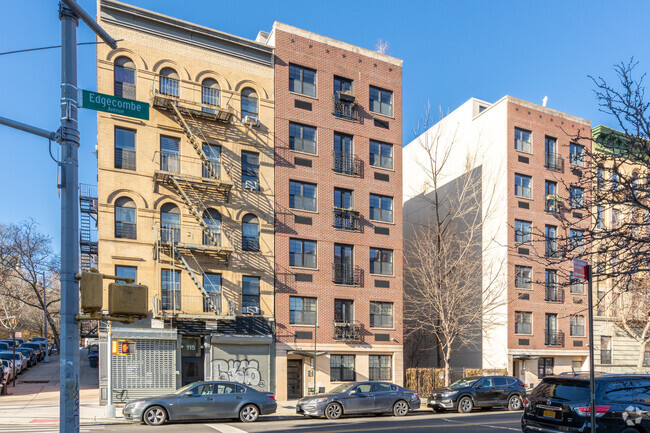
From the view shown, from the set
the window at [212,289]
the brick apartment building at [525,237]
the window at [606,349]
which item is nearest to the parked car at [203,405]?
the window at [212,289]

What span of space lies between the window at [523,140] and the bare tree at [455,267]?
2.65m

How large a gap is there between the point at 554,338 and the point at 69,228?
3543 cm

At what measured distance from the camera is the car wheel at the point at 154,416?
57.7 feet

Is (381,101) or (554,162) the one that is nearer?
(381,101)

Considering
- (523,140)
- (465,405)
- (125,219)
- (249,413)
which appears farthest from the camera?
(523,140)

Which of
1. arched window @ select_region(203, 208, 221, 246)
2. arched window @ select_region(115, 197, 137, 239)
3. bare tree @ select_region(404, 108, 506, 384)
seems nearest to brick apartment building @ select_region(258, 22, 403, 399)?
bare tree @ select_region(404, 108, 506, 384)

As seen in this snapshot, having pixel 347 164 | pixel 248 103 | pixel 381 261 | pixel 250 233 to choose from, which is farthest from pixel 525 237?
pixel 248 103

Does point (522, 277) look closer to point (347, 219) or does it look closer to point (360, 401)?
point (347, 219)

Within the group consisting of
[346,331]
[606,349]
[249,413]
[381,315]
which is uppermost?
[381,315]

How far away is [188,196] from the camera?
26531mm

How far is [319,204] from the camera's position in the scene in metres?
29.9

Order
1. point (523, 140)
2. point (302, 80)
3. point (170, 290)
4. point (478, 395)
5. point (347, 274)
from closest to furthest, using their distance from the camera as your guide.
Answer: point (478, 395)
point (170, 290)
point (347, 274)
point (302, 80)
point (523, 140)

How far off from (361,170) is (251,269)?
865 centimetres

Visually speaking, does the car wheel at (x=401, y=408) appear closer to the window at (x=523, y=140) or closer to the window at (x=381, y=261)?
the window at (x=381, y=261)
